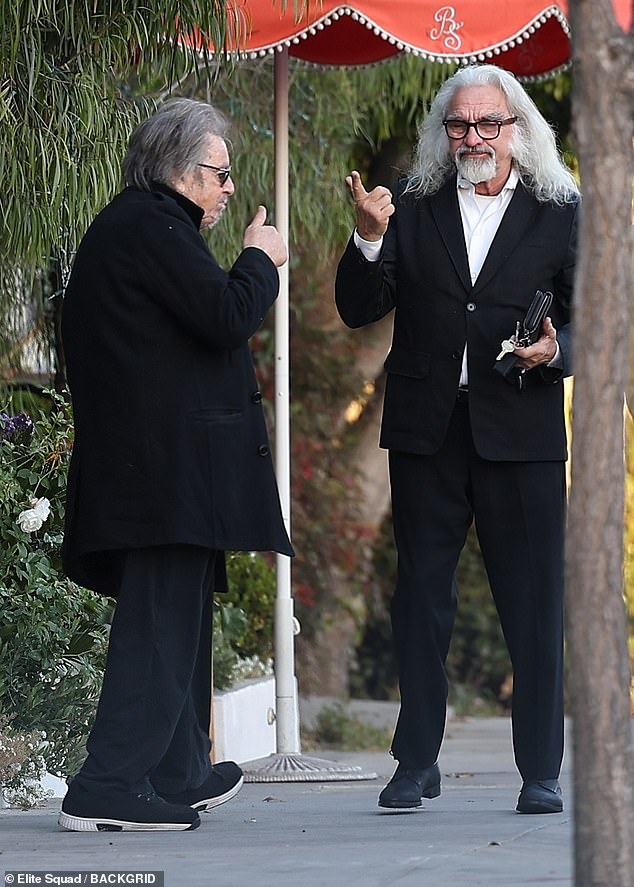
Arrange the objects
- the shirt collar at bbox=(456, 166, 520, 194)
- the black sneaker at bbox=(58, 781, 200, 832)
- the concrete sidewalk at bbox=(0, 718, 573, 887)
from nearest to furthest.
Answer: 1. the concrete sidewalk at bbox=(0, 718, 573, 887)
2. the black sneaker at bbox=(58, 781, 200, 832)
3. the shirt collar at bbox=(456, 166, 520, 194)

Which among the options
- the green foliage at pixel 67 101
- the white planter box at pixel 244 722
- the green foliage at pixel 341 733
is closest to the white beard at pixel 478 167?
the green foliage at pixel 67 101

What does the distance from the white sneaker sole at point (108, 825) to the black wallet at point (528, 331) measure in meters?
1.27

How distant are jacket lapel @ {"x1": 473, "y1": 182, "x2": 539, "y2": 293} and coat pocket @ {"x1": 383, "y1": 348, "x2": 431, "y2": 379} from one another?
0.20 m

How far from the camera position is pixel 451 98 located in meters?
4.07

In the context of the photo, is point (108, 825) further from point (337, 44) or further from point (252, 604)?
point (252, 604)

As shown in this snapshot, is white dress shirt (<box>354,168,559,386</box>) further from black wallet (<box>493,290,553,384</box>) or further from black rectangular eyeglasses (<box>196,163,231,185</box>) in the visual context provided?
black rectangular eyeglasses (<box>196,163,231,185</box>)

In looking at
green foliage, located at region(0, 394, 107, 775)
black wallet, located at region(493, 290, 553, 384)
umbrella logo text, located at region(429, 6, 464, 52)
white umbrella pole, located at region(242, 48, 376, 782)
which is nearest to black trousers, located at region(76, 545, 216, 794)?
black wallet, located at region(493, 290, 553, 384)

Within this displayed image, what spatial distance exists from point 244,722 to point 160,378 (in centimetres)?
291

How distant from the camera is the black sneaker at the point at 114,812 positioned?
3.56 m

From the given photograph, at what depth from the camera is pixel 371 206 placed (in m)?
3.88

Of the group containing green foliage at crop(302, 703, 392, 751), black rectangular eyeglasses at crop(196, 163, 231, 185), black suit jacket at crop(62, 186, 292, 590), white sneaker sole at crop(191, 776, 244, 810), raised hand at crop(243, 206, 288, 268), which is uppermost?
black rectangular eyeglasses at crop(196, 163, 231, 185)

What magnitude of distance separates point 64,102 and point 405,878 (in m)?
2.64

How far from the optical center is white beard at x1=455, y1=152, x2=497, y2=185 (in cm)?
400

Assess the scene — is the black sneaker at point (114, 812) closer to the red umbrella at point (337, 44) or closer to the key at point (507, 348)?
the key at point (507, 348)
